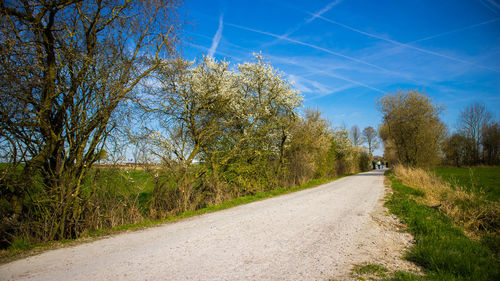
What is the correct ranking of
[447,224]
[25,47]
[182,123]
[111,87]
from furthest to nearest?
[182,123], [111,87], [447,224], [25,47]

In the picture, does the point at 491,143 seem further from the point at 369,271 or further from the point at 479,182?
the point at 369,271

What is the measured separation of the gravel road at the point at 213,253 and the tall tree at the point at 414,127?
70.0 feet

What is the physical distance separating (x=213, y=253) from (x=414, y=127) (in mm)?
26588

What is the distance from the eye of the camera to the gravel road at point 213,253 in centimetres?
355

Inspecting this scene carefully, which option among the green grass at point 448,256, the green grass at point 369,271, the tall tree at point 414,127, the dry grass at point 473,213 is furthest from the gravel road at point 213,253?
Result: the tall tree at point 414,127

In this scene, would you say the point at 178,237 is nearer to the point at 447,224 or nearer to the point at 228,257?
the point at 228,257

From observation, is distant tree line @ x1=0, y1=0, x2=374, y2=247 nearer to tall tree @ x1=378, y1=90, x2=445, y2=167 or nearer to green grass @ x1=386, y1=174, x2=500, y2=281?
green grass @ x1=386, y1=174, x2=500, y2=281

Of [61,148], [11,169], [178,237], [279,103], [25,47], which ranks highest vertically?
[279,103]

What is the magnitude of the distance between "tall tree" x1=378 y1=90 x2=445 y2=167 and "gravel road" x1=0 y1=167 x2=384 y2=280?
2132cm

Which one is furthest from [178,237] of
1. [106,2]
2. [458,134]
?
[458,134]

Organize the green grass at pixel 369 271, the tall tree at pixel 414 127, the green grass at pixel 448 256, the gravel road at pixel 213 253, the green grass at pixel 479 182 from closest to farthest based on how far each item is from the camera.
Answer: the green grass at pixel 448 256, the green grass at pixel 369 271, the gravel road at pixel 213 253, the green grass at pixel 479 182, the tall tree at pixel 414 127

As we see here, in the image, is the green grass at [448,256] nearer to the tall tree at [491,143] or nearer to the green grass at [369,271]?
the green grass at [369,271]

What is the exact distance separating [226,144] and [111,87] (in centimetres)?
737

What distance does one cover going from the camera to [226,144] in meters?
13.0
